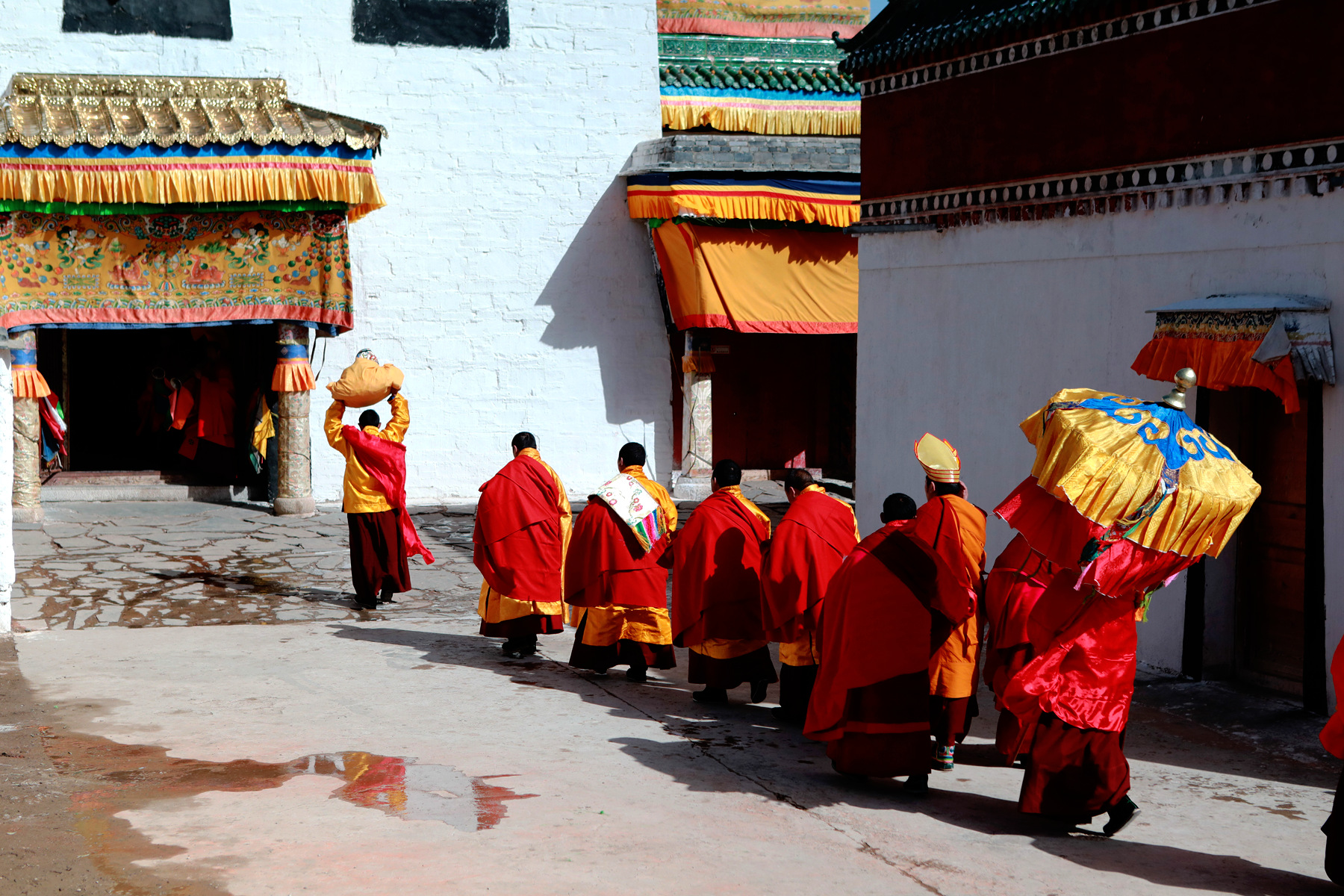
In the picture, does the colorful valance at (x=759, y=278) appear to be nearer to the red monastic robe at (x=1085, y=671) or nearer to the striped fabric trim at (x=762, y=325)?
the striped fabric trim at (x=762, y=325)

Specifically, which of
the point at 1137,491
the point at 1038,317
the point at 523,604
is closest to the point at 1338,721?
the point at 1137,491

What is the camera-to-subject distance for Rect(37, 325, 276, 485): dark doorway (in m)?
14.6

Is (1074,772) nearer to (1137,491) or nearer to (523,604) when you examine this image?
(1137,491)

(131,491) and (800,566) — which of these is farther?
(131,491)

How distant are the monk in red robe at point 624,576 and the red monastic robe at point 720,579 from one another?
0.49 m

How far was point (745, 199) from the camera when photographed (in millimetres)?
15094

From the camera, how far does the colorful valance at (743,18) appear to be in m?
16.3

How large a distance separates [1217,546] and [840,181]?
35.9ft

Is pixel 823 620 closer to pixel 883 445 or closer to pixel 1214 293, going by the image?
pixel 1214 293

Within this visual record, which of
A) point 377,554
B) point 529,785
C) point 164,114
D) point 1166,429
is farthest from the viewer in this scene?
point 164,114

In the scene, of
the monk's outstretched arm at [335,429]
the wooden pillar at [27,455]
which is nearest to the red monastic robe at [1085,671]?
the monk's outstretched arm at [335,429]

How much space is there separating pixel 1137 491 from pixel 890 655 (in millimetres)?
1236

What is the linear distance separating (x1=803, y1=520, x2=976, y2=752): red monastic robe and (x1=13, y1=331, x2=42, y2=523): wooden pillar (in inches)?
370

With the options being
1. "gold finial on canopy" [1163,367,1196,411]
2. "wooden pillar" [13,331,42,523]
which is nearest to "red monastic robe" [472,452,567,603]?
"gold finial on canopy" [1163,367,1196,411]
